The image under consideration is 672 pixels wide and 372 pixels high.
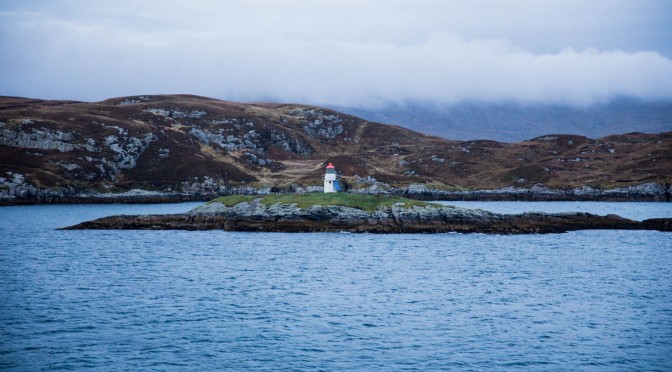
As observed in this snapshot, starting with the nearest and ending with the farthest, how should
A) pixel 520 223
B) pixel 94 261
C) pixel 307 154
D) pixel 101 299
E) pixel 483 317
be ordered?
pixel 483 317 < pixel 101 299 < pixel 94 261 < pixel 520 223 < pixel 307 154

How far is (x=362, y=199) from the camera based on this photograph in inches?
3447

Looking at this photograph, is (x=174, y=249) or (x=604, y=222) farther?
(x=604, y=222)

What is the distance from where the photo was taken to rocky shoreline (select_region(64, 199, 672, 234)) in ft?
273

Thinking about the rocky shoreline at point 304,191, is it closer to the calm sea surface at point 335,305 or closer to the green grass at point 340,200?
the green grass at point 340,200

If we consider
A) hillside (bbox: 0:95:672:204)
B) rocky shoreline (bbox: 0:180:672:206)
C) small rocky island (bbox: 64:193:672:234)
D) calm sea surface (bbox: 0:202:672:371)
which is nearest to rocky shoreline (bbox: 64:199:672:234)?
small rocky island (bbox: 64:193:672:234)

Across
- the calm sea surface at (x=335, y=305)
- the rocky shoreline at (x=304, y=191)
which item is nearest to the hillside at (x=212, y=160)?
the rocky shoreline at (x=304, y=191)

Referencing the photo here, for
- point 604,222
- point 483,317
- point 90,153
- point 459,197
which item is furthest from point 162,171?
point 483,317

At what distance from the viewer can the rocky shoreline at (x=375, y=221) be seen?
83312 mm

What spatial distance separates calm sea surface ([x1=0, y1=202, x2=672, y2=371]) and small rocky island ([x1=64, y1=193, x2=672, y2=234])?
8.20 m

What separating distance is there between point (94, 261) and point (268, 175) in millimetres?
101536

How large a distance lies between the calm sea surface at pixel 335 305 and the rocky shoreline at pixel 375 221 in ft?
25.8

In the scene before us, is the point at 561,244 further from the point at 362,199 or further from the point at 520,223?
the point at 362,199

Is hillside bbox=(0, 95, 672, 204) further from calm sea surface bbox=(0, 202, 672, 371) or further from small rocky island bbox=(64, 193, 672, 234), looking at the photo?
calm sea surface bbox=(0, 202, 672, 371)

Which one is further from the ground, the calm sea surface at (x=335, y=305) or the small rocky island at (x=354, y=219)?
the small rocky island at (x=354, y=219)
